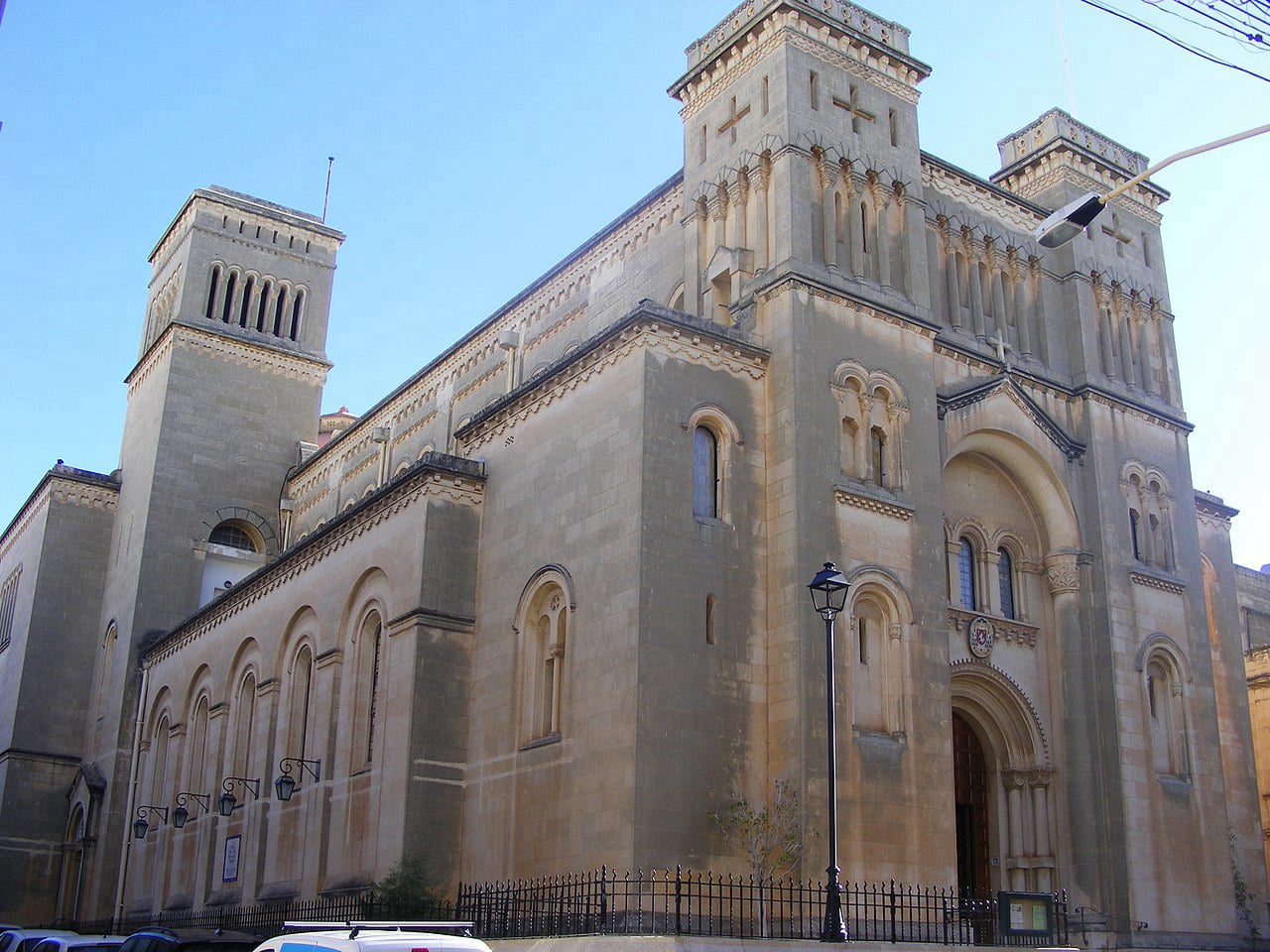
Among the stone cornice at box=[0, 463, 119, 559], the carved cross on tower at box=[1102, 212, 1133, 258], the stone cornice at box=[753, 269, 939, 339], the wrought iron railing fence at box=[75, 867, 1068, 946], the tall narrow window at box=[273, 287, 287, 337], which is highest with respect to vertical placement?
the tall narrow window at box=[273, 287, 287, 337]

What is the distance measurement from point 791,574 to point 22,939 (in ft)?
49.6

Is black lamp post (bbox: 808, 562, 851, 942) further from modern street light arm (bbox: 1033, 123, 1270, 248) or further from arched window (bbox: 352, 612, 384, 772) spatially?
arched window (bbox: 352, 612, 384, 772)

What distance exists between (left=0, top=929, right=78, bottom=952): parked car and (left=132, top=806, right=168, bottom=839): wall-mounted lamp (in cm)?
1207

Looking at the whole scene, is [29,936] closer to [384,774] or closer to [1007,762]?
[384,774]

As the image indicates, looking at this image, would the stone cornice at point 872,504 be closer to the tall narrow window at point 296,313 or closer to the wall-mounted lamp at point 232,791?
the wall-mounted lamp at point 232,791

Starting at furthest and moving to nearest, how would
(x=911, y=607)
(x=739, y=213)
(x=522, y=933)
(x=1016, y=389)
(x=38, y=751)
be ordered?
(x=38, y=751) → (x=1016, y=389) → (x=739, y=213) → (x=911, y=607) → (x=522, y=933)

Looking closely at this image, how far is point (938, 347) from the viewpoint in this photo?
3095 centimetres

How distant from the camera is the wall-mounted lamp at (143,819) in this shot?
3850 cm

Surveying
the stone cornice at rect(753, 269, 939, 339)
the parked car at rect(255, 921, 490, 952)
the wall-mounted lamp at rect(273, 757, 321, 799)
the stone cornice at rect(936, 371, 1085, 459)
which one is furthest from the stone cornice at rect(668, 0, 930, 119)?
the parked car at rect(255, 921, 490, 952)

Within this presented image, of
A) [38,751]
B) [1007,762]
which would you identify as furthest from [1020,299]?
[38,751]

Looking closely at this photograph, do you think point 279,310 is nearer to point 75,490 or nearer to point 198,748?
point 75,490

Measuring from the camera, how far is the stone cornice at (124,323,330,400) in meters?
50.2

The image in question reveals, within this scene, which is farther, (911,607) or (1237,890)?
(1237,890)

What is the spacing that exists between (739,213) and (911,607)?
923 cm
